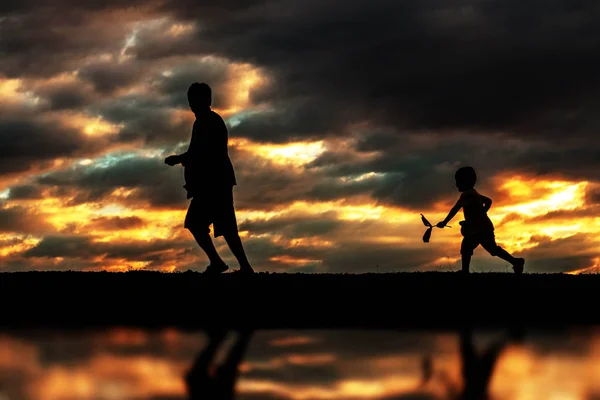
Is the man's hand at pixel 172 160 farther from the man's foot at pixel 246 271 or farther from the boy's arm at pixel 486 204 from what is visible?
the boy's arm at pixel 486 204

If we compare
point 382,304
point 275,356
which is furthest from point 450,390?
point 382,304

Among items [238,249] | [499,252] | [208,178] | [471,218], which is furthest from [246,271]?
[499,252]

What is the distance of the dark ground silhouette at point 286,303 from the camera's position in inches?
458

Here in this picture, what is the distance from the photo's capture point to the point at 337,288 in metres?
13.2

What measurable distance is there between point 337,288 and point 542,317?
9.97 ft

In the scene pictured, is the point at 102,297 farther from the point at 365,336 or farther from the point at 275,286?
the point at 365,336

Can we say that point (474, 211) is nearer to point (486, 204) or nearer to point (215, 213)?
point (486, 204)

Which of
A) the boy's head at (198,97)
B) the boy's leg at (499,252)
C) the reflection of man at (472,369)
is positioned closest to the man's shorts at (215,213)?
the boy's head at (198,97)

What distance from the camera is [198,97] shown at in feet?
46.4

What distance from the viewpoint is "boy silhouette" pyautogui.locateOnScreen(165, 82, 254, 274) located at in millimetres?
14000

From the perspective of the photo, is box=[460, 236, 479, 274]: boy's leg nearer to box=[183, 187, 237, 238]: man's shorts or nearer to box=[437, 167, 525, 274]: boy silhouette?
box=[437, 167, 525, 274]: boy silhouette

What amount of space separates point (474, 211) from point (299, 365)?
887cm

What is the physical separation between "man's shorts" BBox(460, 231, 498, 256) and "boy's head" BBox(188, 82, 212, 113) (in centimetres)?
542

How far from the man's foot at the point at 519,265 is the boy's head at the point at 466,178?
5.73 feet
